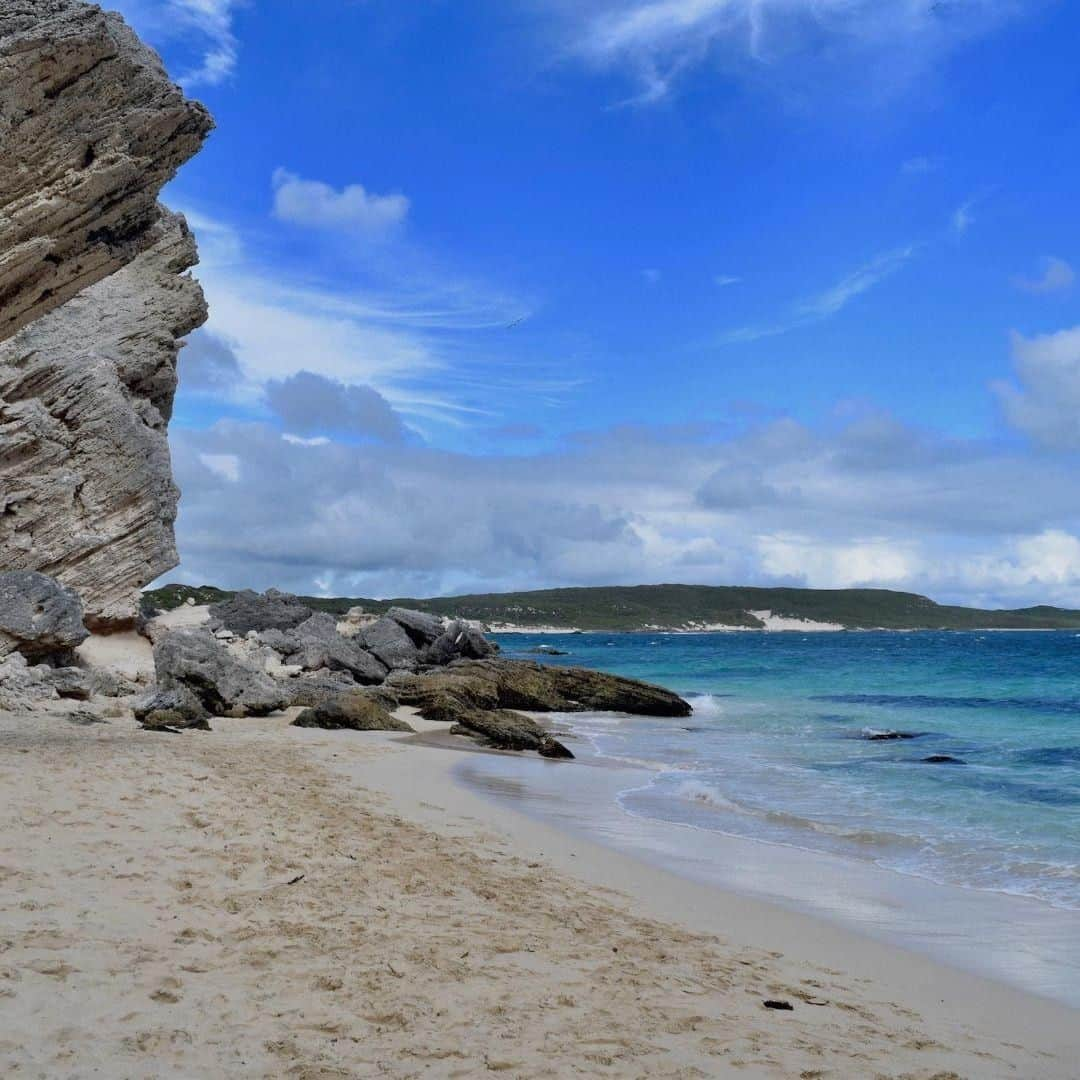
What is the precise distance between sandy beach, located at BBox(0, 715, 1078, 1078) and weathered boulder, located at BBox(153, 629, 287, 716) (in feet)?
30.2

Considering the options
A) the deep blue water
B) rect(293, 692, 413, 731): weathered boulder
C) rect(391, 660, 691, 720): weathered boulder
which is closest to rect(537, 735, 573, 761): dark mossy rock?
the deep blue water

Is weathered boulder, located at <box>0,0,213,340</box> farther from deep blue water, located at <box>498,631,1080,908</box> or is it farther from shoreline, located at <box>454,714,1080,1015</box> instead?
deep blue water, located at <box>498,631,1080,908</box>

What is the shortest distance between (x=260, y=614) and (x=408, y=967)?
35.4 m

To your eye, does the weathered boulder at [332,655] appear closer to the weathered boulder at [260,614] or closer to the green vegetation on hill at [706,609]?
the weathered boulder at [260,614]

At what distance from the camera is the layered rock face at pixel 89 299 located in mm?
11469

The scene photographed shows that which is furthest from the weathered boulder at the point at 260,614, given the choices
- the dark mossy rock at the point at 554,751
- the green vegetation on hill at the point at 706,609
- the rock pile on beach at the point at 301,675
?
the green vegetation on hill at the point at 706,609

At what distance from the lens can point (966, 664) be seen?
60812 mm

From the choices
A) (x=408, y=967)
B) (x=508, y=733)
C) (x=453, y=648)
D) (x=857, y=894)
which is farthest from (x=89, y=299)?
(x=408, y=967)

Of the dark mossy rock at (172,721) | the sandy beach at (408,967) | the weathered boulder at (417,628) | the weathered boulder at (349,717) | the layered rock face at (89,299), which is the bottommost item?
the weathered boulder at (349,717)

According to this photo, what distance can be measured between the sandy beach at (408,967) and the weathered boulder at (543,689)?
Result: 17873 millimetres

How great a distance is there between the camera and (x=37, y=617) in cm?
2014

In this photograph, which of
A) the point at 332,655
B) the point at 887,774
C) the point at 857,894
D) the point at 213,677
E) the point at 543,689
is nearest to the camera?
the point at 857,894

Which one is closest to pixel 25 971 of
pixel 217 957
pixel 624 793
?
pixel 217 957

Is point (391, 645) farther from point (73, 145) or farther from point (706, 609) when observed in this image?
point (706, 609)
